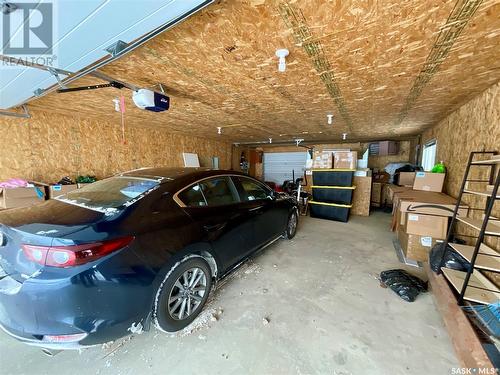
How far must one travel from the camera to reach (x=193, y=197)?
183 cm

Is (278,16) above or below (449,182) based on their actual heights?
above

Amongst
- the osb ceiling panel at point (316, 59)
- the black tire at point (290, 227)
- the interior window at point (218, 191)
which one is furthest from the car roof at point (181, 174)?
the black tire at point (290, 227)

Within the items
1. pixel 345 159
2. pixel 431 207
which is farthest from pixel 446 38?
pixel 345 159

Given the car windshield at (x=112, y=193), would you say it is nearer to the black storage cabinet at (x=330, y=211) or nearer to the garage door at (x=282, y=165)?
the black storage cabinet at (x=330, y=211)

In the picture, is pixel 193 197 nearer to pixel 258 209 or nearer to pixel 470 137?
pixel 258 209

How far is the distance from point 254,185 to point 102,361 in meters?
2.18

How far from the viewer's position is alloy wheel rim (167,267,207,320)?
1.55 metres

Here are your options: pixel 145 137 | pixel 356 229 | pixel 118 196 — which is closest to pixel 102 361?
pixel 118 196

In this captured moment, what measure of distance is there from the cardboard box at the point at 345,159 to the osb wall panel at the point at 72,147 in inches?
182

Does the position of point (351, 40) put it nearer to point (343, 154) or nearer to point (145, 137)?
point (343, 154)

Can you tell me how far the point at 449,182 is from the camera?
326 centimetres

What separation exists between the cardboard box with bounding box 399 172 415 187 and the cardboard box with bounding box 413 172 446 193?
106 centimetres

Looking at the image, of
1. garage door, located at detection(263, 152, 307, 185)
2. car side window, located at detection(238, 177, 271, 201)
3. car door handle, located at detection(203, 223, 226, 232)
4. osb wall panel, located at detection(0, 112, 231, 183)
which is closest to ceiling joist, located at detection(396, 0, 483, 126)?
car side window, located at detection(238, 177, 271, 201)

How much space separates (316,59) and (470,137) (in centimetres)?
257
